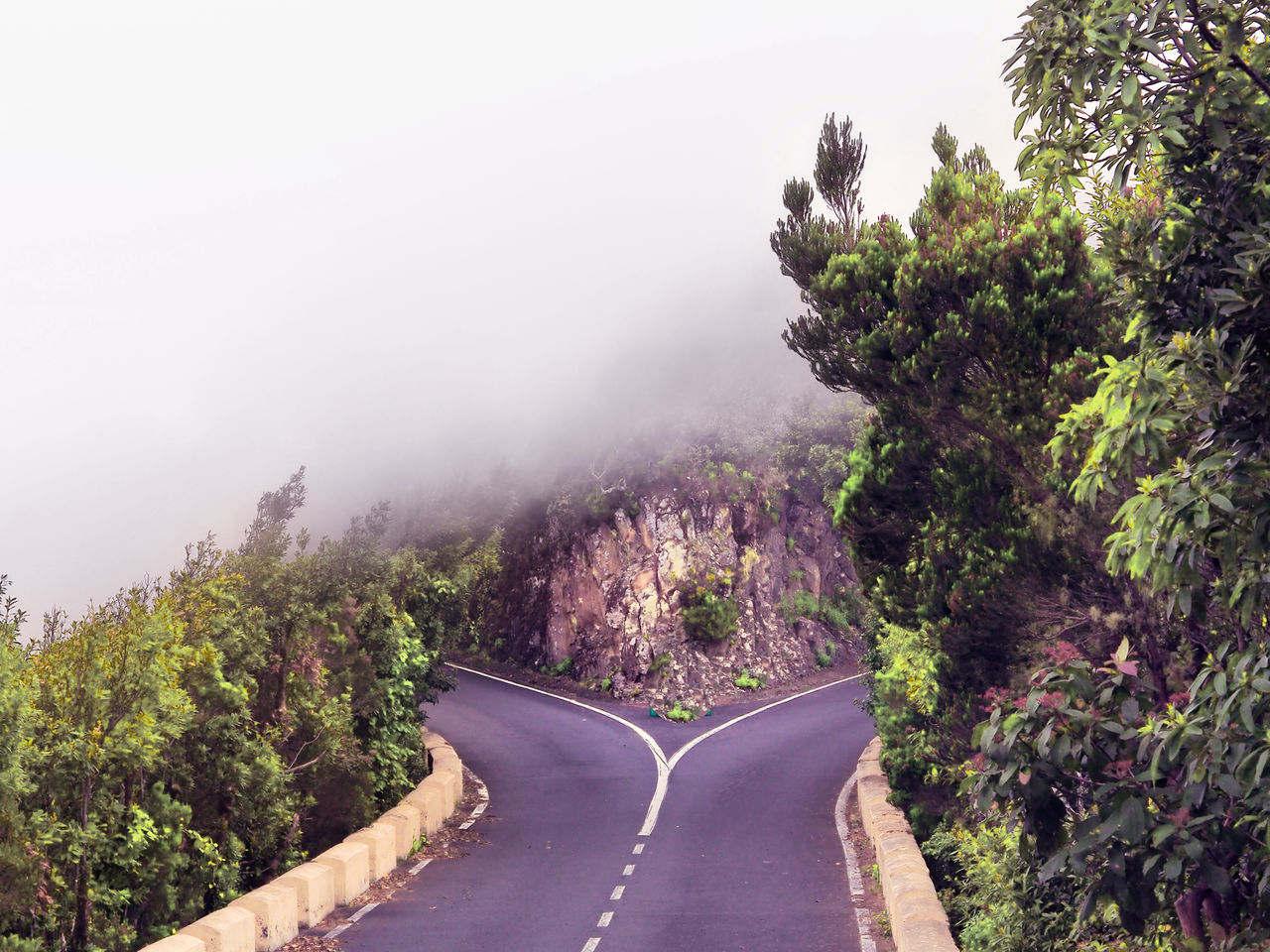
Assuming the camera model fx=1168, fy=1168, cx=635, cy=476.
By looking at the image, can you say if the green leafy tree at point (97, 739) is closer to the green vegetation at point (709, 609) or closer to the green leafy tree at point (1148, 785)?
the green leafy tree at point (1148, 785)

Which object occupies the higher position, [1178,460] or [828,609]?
[1178,460]

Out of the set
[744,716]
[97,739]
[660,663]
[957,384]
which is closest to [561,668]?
[660,663]

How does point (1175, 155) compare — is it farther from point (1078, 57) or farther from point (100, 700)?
point (100, 700)

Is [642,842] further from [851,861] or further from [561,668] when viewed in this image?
[561,668]

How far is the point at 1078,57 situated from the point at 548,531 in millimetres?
43991

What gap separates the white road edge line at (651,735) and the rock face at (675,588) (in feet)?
6.04

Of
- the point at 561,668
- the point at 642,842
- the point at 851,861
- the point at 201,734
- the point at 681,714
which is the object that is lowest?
the point at 851,861

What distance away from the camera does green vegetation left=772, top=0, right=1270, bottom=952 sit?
5.68m

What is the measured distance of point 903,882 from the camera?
13.8 m

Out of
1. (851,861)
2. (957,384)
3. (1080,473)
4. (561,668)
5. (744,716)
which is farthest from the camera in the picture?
(561,668)

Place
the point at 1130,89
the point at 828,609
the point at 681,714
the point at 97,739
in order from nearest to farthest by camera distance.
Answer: the point at 1130,89 → the point at 97,739 → the point at 681,714 → the point at 828,609

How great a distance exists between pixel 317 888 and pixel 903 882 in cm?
751

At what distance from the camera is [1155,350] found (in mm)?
6289

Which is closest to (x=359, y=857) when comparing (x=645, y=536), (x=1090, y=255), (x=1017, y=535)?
(x=1017, y=535)
